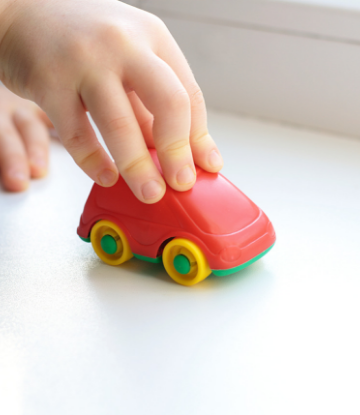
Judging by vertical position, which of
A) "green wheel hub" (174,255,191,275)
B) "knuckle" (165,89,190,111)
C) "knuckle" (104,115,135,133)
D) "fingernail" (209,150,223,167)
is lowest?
"green wheel hub" (174,255,191,275)

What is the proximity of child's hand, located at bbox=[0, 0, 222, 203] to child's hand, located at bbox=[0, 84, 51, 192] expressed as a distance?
30 cm

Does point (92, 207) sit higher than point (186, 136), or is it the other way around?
point (186, 136)

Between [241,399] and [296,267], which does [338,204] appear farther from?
[241,399]

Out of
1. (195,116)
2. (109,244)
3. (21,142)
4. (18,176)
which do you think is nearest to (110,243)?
(109,244)

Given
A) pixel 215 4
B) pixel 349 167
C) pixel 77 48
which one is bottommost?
pixel 349 167

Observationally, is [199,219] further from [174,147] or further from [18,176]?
[18,176]

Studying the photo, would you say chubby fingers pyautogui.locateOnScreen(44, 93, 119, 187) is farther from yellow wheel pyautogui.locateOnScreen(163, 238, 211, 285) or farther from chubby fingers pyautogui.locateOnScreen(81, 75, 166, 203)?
yellow wheel pyautogui.locateOnScreen(163, 238, 211, 285)

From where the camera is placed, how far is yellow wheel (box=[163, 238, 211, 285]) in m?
0.69

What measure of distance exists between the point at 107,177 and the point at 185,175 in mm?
111

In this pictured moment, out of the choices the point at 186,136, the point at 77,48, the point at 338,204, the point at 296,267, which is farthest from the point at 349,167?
the point at 77,48

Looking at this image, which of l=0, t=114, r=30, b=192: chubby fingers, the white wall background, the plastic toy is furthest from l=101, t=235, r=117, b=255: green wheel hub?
the white wall background

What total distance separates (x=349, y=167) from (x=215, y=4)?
577 mm

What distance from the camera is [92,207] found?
0.76 metres

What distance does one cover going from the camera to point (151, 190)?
0.68 metres
